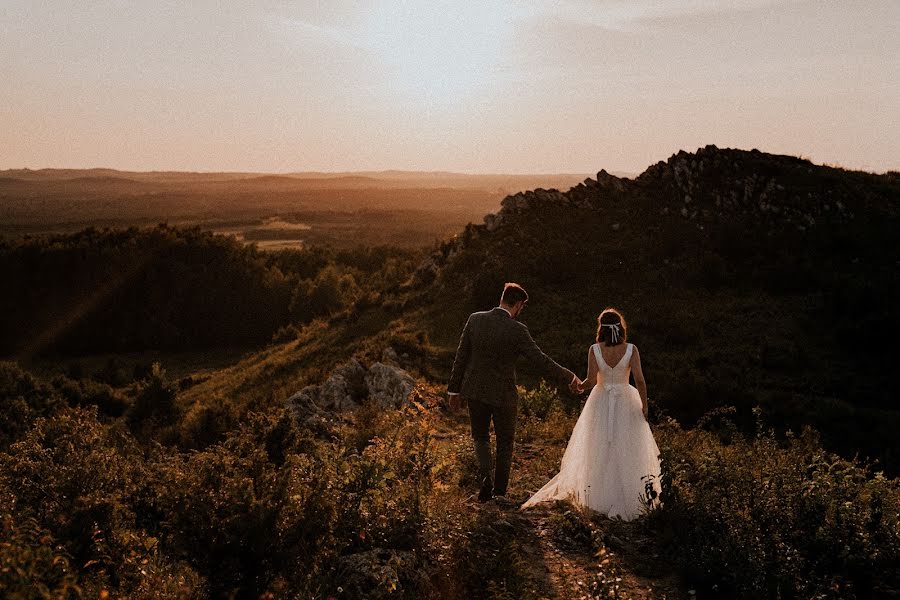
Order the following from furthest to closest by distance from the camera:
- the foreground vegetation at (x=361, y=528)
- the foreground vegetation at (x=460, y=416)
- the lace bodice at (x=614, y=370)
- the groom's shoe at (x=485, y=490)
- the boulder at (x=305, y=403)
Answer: the boulder at (x=305, y=403), the groom's shoe at (x=485, y=490), the lace bodice at (x=614, y=370), the foreground vegetation at (x=460, y=416), the foreground vegetation at (x=361, y=528)

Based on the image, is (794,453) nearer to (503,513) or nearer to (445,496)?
(503,513)

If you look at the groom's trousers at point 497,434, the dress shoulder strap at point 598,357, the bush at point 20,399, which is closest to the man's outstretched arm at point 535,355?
the dress shoulder strap at point 598,357

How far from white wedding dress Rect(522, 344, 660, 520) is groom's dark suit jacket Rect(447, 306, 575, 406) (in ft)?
2.09

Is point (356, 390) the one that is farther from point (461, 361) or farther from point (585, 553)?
point (585, 553)

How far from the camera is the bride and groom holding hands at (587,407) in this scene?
7.31 m

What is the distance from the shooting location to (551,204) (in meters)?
32.7

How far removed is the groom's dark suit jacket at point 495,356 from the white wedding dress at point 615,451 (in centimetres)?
64

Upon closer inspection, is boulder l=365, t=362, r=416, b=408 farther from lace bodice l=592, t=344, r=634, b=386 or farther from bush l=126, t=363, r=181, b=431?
bush l=126, t=363, r=181, b=431

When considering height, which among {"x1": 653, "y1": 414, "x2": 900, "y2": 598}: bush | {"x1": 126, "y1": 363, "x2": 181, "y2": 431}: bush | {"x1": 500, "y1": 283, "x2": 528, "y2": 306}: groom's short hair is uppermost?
{"x1": 500, "y1": 283, "x2": 528, "y2": 306}: groom's short hair

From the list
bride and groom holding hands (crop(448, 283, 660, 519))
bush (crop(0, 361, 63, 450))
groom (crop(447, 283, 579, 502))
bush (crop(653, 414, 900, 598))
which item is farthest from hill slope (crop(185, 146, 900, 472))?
groom (crop(447, 283, 579, 502))

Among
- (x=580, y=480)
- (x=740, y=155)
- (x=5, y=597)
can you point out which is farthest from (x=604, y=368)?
(x=740, y=155)

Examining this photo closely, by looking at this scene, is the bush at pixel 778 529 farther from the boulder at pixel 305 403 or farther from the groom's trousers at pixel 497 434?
the boulder at pixel 305 403

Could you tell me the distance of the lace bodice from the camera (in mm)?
7645

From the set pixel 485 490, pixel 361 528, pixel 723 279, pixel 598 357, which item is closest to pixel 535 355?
pixel 598 357
